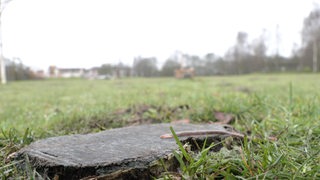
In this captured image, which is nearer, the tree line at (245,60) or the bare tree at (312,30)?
the tree line at (245,60)

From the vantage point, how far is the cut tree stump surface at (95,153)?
784mm

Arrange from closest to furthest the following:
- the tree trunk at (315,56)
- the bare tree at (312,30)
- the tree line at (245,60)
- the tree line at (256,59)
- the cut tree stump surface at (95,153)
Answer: the cut tree stump surface at (95,153)
the tree line at (245,60)
the tree line at (256,59)
the tree trunk at (315,56)
the bare tree at (312,30)

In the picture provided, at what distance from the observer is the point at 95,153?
872mm

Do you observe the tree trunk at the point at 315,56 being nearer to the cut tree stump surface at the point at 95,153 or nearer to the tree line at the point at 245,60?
the tree line at the point at 245,60

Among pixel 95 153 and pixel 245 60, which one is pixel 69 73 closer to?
pixel 245 60

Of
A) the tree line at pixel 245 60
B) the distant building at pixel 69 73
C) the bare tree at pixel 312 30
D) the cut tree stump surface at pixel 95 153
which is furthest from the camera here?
the bare tree at pixel 312 30

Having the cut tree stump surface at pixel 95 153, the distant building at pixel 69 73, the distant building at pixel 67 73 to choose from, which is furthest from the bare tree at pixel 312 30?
the cut tree stump surface at pixel 95 153

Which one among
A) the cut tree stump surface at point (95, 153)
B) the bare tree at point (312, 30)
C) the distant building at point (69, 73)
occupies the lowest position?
the cut tree stump surface at point (95, 153)

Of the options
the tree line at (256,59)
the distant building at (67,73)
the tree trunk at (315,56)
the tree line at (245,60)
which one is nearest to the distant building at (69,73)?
the distant building at (67,73)

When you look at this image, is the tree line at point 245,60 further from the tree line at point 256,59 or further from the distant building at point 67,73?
the distant building at point 67,73

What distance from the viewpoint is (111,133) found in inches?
46.6

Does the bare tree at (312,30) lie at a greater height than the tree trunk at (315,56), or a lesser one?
greater

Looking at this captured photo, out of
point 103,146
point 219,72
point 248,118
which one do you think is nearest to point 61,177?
point 103,146

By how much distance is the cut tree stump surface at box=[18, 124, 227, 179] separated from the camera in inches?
30.9
